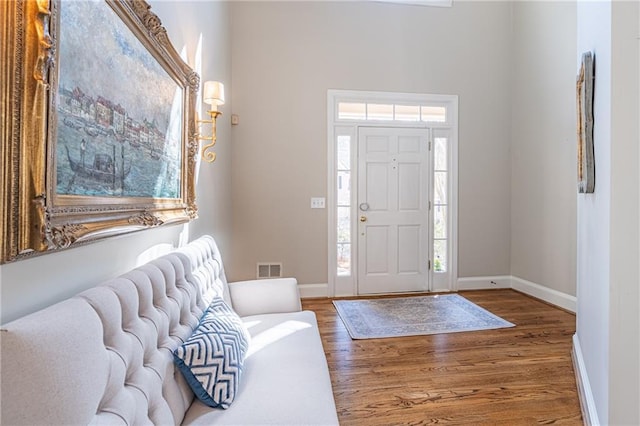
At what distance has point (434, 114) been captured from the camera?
3920 mm

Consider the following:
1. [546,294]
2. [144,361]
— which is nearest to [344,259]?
[546,294]

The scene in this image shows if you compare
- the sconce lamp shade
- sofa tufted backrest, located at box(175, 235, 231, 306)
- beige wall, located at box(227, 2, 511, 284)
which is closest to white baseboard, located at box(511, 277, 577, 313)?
beige wall, located at box(227, 2, 511, 284)

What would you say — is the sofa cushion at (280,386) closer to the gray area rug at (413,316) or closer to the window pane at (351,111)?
the gray area rug at (413,316)

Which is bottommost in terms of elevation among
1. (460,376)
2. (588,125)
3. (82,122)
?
(460,376)

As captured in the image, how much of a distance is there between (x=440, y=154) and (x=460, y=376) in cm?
268

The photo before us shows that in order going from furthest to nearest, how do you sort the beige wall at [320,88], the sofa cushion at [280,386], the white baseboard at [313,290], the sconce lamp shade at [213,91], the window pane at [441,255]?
the window pane at [441,255] < the white baseboard at [313,290] < the beige wall at [320,88] < the sconce lamp shade at [213,91] < the sofa cushion at [280,386]

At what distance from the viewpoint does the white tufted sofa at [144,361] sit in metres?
0.58

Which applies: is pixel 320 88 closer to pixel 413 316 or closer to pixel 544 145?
pixel 544 145

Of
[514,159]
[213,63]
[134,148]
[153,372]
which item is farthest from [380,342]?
[514,159]

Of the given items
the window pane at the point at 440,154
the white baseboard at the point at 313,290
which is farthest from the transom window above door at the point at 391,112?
the white baseboard at the point at 313,290

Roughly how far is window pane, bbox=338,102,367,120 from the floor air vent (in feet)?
6.26

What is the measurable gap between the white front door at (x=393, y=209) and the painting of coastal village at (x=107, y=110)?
2.59 metres

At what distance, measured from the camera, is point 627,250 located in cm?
129

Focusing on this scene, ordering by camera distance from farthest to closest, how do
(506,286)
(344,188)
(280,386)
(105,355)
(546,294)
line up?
(506,286), (344,188), (546,294), (280,386), (105,355)
